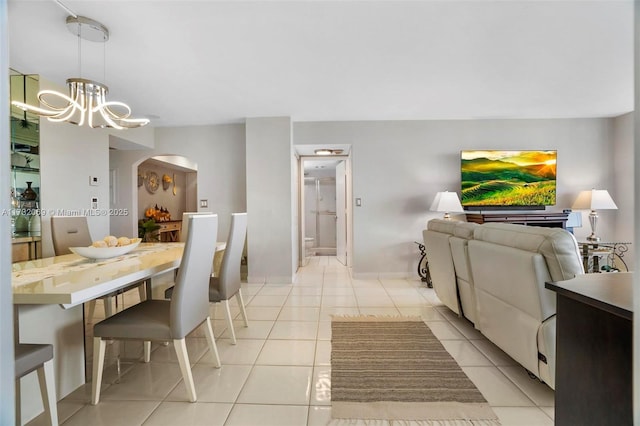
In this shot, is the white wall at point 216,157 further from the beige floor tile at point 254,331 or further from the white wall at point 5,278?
the white wall at point 5,278

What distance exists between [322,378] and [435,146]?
3.71m

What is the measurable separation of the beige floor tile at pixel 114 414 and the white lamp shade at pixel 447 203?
11.9 ft

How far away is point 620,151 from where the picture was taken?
4.37 metres

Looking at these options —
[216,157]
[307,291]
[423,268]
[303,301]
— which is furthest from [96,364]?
[423,268]

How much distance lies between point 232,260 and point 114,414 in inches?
44.1

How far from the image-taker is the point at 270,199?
429 cm

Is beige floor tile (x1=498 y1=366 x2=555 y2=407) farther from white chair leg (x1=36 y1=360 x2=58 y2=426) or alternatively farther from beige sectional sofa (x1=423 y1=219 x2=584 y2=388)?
white chair leg (x1=36 y1=360 x2=58 y2=426)

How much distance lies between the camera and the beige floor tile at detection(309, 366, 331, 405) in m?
1.64

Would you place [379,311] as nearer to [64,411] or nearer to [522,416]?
[522,416]

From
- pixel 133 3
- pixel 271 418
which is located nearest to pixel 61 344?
pixel 271 418

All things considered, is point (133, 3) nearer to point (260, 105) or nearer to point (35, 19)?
point (35, 19)

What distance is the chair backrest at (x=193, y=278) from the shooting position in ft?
5.24

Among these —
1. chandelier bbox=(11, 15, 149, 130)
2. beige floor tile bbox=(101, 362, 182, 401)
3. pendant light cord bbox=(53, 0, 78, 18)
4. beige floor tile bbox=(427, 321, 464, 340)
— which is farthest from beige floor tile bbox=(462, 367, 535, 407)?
pendant light cord bbox=(53, 0, 78, 18)

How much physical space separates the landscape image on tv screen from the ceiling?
712 millimetres
